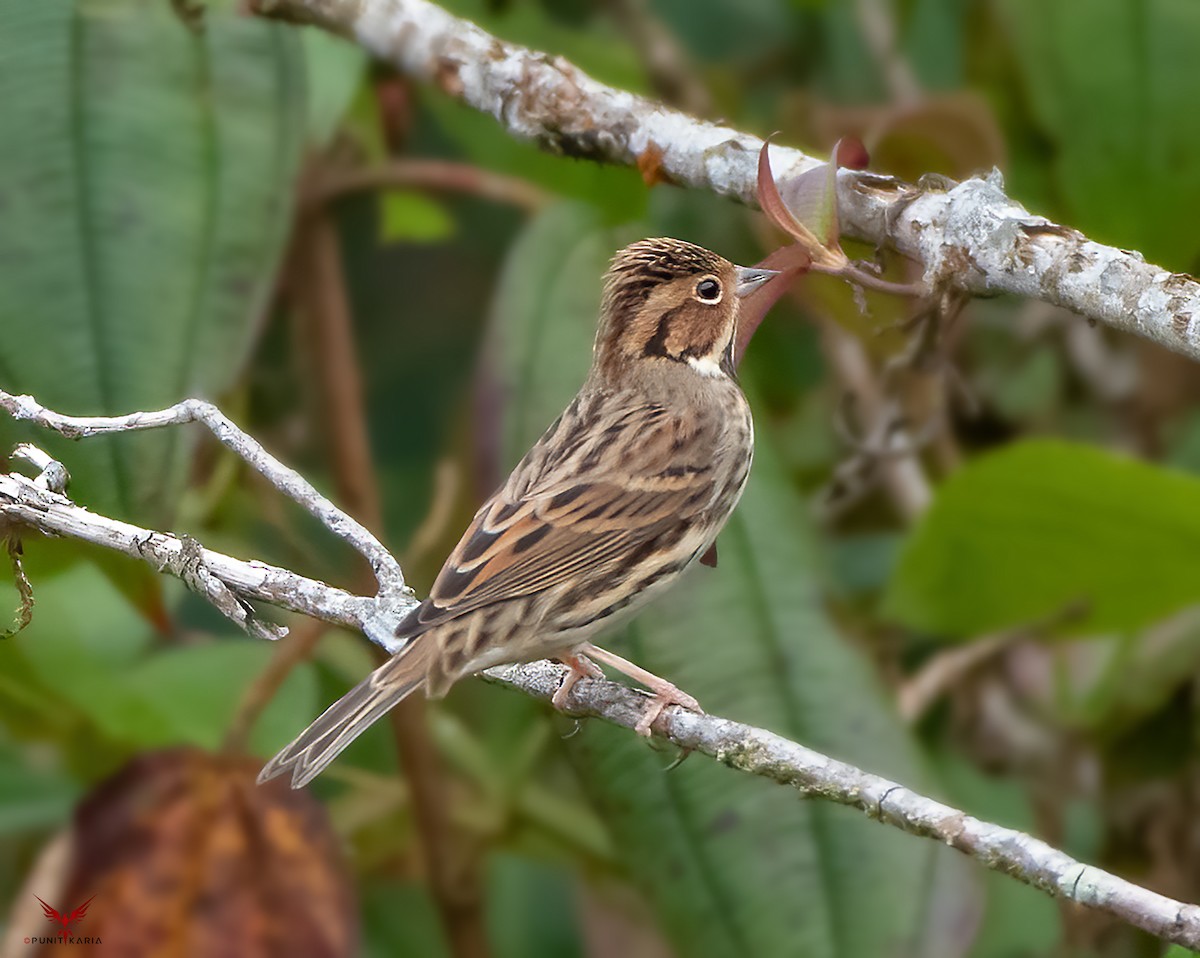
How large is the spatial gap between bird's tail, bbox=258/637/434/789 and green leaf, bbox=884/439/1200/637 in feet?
4.82

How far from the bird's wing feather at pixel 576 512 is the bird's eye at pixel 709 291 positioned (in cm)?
30

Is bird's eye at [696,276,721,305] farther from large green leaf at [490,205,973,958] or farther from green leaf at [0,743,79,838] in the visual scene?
green leaf at [0,743,79,838]

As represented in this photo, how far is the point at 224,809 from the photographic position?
302 centimetres

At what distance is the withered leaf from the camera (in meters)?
2.93

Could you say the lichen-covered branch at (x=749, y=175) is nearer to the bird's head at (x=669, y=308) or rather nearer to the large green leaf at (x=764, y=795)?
the bird's head at (x=669, y=308)

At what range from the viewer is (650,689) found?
9.71 ft

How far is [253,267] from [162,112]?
0.33 meters

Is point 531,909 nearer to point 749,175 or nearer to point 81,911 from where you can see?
point 81,911

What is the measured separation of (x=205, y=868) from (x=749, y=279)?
144cm

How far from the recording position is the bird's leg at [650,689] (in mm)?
2447

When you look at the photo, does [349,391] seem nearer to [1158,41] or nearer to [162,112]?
[162,112]

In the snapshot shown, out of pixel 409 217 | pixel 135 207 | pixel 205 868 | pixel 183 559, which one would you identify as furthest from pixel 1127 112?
pixel 205 868

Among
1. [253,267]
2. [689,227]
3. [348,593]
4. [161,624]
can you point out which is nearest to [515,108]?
[253,267]

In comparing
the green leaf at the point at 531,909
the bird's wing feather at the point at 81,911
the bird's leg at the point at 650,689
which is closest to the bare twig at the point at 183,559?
the bird's leg at the point at 650,689
